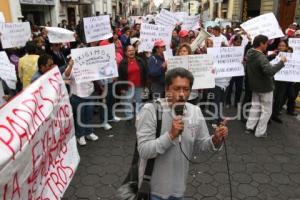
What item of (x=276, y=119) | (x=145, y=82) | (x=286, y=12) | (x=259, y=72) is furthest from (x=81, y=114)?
(x=286, y=12)

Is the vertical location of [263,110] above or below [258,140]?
above

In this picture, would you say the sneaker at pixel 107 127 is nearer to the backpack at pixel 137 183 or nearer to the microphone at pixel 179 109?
the backpack at pixel 137 183

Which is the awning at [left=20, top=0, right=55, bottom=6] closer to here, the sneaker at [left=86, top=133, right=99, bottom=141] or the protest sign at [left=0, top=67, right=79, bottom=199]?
the sneaker at [left=86, top=133, right=99, bottom=141]

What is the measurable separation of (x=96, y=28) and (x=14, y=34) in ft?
6.48

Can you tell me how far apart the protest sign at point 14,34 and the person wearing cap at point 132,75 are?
2.93 meters

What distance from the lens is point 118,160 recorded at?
5.10 m

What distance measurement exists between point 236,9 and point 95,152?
2463cm

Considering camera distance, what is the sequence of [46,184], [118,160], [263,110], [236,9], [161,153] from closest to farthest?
[161,153] < [46,184] < [118,160] < [263,110] < [236,9]

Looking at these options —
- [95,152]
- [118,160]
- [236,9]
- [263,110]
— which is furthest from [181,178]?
[236,9]

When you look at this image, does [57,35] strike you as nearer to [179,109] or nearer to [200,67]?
[200,67]

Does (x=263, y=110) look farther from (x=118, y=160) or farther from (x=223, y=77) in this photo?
(x=118, y=160)

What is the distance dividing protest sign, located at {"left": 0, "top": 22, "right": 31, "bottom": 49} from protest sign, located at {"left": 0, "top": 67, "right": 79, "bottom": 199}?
5.08 meters

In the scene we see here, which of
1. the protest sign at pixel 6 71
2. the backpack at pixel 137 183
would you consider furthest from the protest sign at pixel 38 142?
the protest sign at pixel 6 71

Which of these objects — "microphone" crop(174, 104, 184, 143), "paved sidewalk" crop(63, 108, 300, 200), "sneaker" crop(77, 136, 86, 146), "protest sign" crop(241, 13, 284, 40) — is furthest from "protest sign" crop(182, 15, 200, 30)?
"microphone" crop(174, 104, 184, 143)
